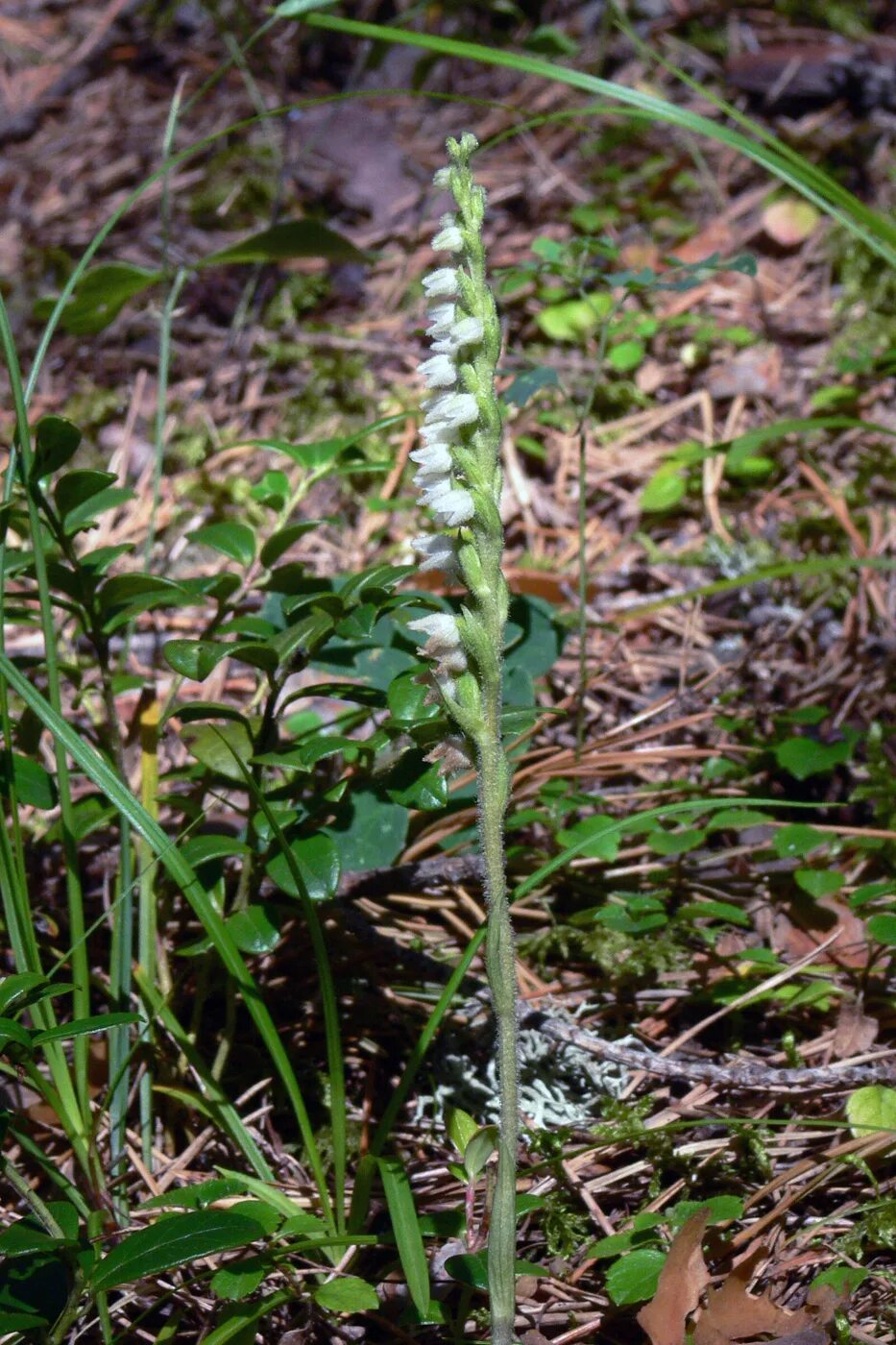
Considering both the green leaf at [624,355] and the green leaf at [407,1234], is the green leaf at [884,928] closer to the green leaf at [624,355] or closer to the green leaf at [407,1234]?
the green leaf at [407,1234]

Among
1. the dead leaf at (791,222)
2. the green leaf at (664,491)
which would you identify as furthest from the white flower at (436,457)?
the dead leaf at (791,222)

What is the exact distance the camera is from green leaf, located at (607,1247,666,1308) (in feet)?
3.52

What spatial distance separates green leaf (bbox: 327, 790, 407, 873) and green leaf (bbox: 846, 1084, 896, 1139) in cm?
60

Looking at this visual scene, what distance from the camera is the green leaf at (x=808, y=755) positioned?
1.67m

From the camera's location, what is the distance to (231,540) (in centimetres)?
142

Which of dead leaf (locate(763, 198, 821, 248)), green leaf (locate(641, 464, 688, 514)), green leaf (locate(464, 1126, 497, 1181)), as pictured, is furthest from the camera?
dead leaf (locate(763, 198, 821, 248))

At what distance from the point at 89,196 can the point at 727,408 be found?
2.20 metres

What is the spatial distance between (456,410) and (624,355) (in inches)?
80.4

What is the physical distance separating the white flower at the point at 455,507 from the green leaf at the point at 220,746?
1.55 ft

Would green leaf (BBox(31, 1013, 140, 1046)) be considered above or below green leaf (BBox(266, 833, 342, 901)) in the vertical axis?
above

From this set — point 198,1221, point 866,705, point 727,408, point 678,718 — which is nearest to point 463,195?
point 198,1221

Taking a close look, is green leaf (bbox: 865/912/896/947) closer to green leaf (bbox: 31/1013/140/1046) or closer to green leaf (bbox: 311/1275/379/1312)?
green leaf (bbox: 311/1275/379/1312)

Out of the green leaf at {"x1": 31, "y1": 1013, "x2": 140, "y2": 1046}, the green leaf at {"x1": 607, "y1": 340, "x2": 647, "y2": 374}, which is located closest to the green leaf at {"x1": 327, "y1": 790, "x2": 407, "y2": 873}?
the green leaf at {"x1": 31, "y1": 1013, "x2": 140, "y2": 1046}

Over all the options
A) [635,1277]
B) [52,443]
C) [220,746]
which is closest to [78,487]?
[52,443]
